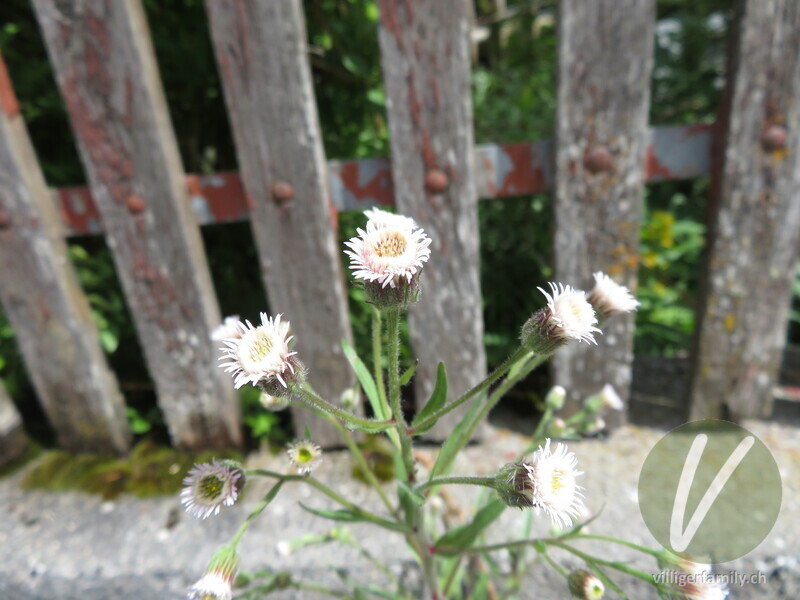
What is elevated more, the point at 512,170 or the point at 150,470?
the point at 512,170

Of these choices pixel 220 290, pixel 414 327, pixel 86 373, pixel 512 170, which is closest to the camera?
pixel 512 170

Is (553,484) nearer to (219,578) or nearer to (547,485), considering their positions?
(547,485)

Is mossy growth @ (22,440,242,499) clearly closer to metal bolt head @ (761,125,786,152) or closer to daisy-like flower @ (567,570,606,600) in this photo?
daisy-like flower @ (567,570,606,600)

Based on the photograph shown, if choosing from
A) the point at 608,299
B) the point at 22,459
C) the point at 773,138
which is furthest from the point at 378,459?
the point at 773,138

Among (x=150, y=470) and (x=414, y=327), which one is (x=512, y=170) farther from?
(x=150, y=470)

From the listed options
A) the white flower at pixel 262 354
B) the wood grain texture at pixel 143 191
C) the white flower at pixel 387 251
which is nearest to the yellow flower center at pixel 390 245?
the white flower at pixel 387 251

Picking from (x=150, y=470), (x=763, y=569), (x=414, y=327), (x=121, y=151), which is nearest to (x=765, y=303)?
(x=763, y=569)
